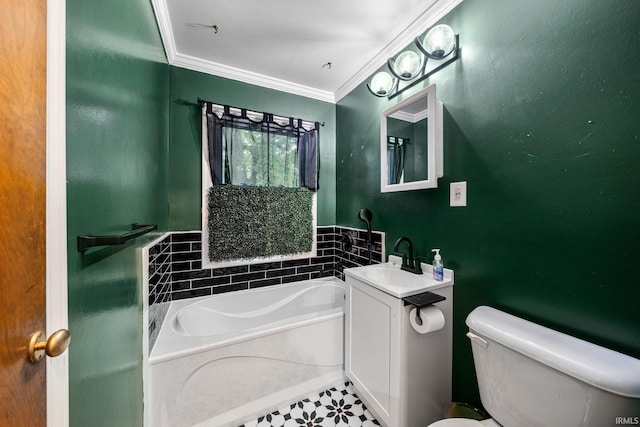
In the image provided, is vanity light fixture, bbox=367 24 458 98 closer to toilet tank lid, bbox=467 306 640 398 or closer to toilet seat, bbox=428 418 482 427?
toilet tank lid, bbox=467 306 640 398

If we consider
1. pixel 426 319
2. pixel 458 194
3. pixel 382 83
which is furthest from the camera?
pixel 382 83

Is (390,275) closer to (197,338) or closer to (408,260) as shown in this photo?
(408,260)

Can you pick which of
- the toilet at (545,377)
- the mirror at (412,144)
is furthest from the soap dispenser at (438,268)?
the mirror at (412,144)

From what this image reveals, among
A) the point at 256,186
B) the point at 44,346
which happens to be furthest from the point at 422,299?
the point at 256,186

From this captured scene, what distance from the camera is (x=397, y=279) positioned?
1.56m

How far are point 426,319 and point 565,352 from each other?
0.47 m

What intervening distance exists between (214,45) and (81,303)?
6.34 ft

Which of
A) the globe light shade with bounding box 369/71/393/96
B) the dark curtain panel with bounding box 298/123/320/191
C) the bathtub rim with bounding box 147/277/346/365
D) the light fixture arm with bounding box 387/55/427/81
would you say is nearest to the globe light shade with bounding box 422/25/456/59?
the light fixture arm with bounding box 387/55/427/81

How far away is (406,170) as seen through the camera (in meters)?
1.60

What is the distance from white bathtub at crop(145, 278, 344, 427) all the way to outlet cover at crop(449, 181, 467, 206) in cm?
112

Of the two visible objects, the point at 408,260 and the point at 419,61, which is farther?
the point at 408,260

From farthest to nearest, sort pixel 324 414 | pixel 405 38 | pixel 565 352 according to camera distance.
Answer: pixel 405 38 < pixel 324 414 < pixel 565 352

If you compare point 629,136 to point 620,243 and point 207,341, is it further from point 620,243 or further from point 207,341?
point 207,341

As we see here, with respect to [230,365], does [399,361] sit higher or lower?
higher
